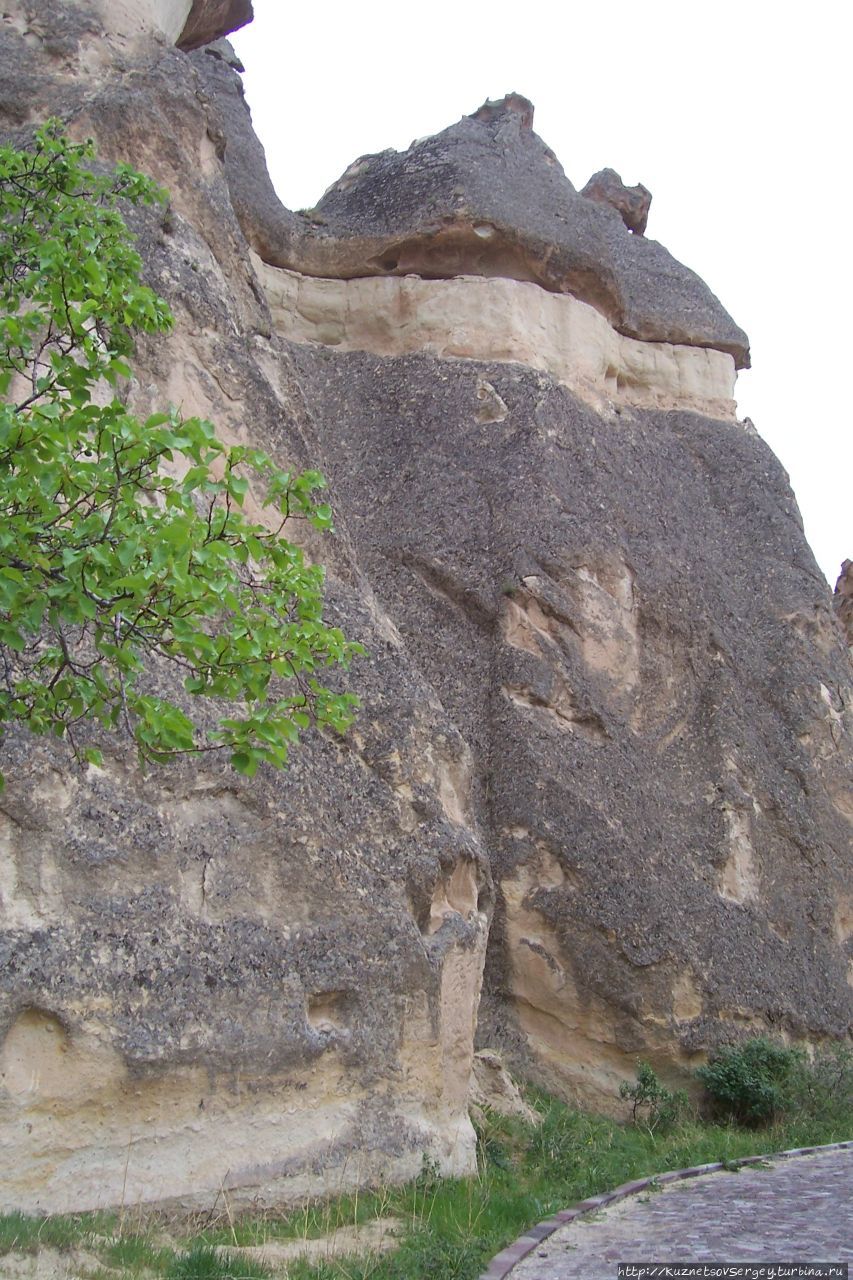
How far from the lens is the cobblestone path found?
634cm

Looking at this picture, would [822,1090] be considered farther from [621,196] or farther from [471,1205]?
[621,196]

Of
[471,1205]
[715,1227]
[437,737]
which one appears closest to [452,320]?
[437,737]

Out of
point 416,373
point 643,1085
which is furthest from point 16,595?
point 416,373

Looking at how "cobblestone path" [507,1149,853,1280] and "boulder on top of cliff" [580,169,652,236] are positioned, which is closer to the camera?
"cobblestone path" [507,1149,853,1280]

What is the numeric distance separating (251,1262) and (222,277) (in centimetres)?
772

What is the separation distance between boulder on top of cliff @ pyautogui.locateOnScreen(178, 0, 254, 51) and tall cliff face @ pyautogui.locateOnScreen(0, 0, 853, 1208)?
0.15 meters

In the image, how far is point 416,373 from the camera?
14.3m

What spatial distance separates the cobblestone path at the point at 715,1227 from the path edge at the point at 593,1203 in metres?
0.05

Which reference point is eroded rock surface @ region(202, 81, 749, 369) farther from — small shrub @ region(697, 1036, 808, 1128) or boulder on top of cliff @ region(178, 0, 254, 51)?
small shrub @ region(697, 1036, 808, 1128)

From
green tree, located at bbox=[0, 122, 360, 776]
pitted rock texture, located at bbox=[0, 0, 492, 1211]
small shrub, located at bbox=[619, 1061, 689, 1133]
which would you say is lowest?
small shrub, located at bbox=[619, 1061, 689, 1133]

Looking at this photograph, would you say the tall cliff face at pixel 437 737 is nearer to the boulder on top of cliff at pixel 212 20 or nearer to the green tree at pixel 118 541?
the boulder on top of cliff at pixel 212 20

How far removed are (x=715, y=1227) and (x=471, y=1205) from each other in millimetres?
1457

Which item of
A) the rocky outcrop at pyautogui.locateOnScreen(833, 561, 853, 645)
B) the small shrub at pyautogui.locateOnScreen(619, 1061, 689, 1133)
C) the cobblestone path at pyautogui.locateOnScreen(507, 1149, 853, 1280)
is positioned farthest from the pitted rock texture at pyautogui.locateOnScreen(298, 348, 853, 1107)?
the rocky outcrop at pyautogui.locateOnScreen(833, 561, 853, 645)

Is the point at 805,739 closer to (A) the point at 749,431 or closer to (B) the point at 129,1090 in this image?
(A) the point at 749,431
